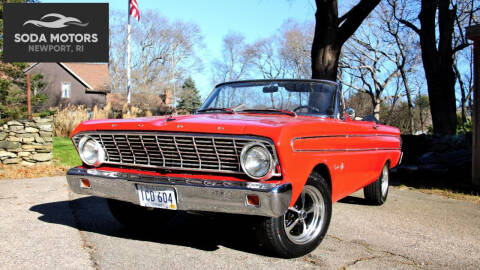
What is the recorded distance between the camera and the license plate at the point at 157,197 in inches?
135

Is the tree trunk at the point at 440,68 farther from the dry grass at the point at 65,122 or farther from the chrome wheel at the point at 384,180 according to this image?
the dry grass at the point at 65,122

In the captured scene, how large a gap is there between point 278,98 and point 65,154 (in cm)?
728

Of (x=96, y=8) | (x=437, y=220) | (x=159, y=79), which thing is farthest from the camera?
(x=159, y=79)

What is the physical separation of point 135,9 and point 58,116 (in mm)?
9440

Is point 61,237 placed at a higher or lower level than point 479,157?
lower

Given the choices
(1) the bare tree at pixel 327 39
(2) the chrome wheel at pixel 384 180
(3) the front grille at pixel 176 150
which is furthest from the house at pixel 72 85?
(3) the front grille at pixel 176 150

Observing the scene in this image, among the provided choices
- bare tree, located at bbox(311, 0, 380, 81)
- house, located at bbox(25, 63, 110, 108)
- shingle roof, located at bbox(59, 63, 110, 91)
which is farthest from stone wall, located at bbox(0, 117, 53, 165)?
shingle roof, located at bbox(59, 63, 110, 91)

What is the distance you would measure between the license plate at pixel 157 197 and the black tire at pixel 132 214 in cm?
77

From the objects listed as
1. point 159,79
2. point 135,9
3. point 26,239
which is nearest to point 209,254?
point 26,239

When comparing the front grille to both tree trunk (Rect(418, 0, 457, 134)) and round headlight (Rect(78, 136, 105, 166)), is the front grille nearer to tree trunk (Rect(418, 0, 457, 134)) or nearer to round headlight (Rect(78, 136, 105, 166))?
round headlight (Rect(78, 136, 105, 166))

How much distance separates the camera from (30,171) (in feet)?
28.3

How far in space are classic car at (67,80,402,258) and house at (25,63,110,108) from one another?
38744mm

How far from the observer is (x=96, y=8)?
11820 millimetres

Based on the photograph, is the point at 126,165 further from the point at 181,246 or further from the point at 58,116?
the point at 58,116
